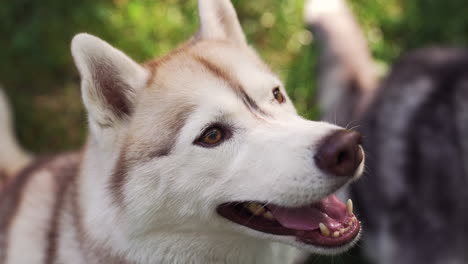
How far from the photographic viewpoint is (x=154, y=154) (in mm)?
2496

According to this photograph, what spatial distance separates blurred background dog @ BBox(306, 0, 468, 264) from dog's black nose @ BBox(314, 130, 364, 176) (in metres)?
1.50

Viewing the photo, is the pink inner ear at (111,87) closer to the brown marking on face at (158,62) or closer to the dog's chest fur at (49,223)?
the brown marking on face at (158,62)

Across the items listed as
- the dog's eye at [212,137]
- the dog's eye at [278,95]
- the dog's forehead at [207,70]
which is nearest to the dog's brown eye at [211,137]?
the dog's eye at [212,137]

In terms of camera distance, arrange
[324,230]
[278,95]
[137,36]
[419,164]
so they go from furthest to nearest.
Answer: [137,36] < [419,164] < [278,95] < [324,230]

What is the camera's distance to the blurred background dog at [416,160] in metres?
3.90

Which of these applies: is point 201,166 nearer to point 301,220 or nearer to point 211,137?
point 211,137

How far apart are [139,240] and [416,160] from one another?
7.65 ft

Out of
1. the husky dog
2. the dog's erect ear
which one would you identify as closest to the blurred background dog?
the husky dog

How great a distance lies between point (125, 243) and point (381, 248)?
230cm

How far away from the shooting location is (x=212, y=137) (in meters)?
2.45

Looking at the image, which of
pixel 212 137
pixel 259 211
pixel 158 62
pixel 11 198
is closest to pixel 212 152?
pixel 212 137

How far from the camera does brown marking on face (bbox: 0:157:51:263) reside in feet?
10.6

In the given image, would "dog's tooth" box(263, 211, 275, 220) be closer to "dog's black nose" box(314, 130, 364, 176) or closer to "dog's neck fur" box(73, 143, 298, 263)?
"dog's neck fur" box(73, 143, 298, 263)

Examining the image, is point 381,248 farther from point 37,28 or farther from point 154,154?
point 37,28
